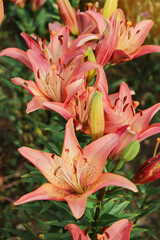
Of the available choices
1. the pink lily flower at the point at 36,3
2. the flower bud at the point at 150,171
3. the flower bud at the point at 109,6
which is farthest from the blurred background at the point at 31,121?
the flower bud at the point at 150,171

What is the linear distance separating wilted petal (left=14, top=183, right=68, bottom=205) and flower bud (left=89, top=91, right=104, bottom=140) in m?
0.19

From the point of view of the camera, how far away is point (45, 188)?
0.86 meters

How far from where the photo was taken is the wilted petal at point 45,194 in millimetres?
797

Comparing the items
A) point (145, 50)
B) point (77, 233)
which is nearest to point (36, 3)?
point (145, 50)

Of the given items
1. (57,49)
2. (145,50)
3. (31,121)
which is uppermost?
(57,49)

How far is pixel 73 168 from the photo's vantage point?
37.1 inches

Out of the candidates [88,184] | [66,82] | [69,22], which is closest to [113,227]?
[88,184]

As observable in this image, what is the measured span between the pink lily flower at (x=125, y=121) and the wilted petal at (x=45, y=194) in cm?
18

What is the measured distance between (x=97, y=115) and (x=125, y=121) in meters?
0.16

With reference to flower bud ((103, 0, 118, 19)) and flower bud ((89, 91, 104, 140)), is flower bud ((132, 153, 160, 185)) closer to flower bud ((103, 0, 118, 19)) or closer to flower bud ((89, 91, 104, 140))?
flower bud ((89, 91, 104, 140))

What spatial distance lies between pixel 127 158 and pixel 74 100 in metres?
→ 0.24

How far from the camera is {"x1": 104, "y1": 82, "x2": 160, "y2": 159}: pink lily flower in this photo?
88 centimetres

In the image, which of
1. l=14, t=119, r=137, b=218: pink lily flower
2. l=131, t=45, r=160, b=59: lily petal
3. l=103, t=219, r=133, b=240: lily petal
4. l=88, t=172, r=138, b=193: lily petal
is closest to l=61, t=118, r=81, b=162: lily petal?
l=14, t=119, r=137, b=218: pink lily flower

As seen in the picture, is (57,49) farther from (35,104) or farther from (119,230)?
(119,230)
